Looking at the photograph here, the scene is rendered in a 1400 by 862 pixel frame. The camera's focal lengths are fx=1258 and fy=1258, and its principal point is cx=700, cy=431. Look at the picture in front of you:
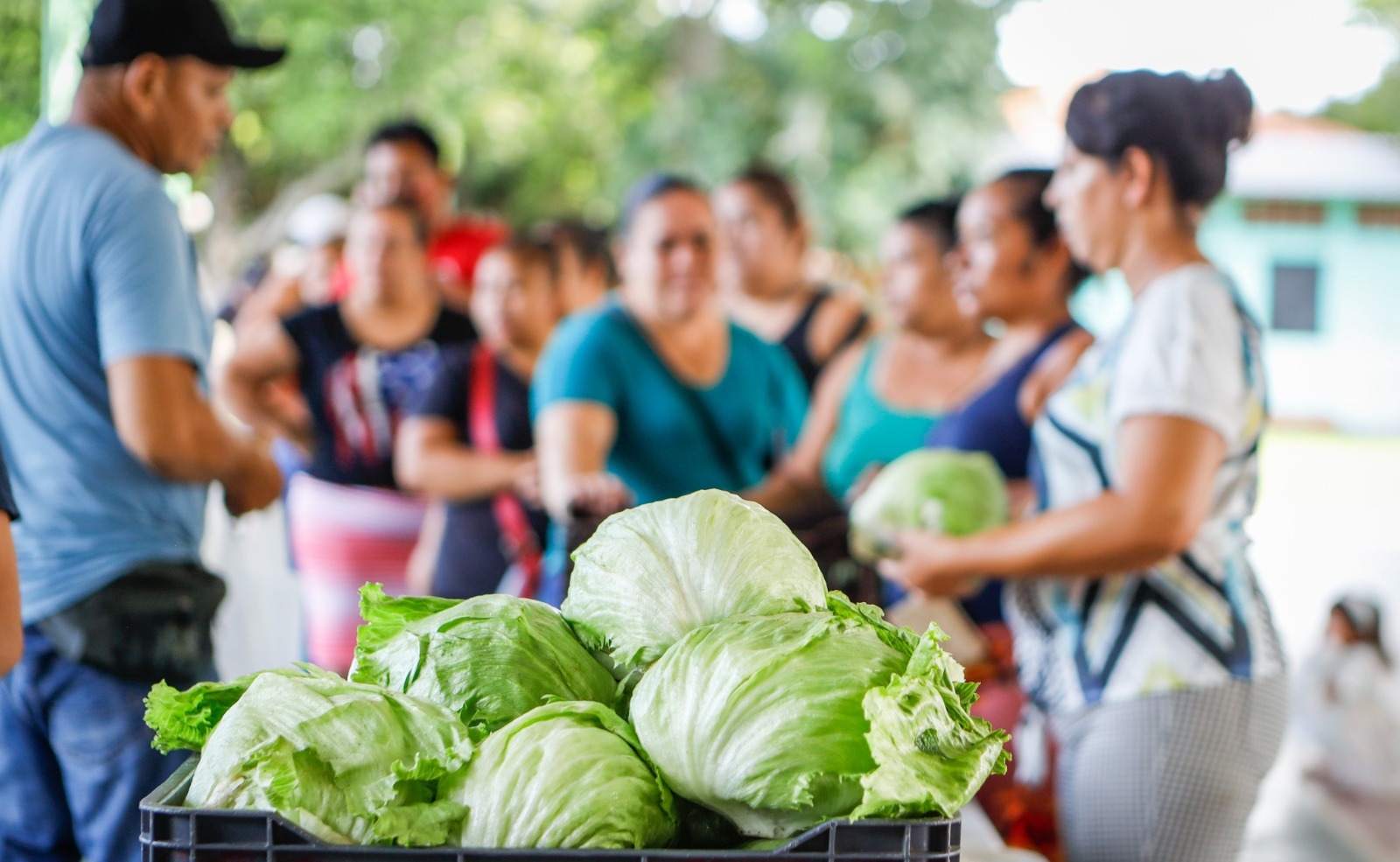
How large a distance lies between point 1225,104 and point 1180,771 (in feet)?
3.76

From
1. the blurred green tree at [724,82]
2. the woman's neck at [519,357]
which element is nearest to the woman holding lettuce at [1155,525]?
the woman's neck at [519,357]

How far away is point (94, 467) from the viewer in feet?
6.65

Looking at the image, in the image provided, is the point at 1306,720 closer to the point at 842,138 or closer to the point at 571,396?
the point at 571,396

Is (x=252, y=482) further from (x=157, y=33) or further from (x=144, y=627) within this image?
(x=157, y=33)

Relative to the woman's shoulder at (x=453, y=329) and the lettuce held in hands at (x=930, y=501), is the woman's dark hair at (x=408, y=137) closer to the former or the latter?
the woman's shoulder at (x=453, y=329)

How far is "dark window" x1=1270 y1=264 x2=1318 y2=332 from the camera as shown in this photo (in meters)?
8.47

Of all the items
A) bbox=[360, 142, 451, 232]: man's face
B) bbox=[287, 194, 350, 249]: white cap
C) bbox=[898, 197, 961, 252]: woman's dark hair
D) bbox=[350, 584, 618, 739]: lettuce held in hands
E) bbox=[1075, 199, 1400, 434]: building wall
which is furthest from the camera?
bbox=[1075, 199, 1400, 434]: building wall

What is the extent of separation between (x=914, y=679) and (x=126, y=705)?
148cm

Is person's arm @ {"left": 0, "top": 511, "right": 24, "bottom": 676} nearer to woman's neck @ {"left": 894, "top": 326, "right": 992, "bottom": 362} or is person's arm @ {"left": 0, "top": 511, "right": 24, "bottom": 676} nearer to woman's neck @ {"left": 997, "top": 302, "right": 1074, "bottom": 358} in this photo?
woman's neck @ {"left": 997, "top": 302, "right": 1074, "bottom": 358}

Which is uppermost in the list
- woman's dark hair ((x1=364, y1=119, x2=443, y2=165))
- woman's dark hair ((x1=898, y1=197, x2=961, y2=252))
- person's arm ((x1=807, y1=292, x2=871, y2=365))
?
woman's dark hair ((x1=364, y1=119, x2=443, y2=165))

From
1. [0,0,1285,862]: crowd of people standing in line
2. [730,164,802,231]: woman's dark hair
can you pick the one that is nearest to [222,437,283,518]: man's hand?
[0,0,1285,862]: crowd of people standing in line

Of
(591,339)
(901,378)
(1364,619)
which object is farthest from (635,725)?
(1364,619)

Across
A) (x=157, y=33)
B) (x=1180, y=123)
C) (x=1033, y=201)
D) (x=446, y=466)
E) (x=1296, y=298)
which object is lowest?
(x=1296, y=298)

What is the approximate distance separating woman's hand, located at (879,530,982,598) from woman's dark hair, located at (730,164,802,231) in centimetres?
216
